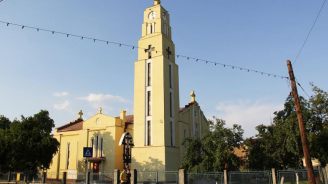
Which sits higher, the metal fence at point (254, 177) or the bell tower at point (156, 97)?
the bell tower at point (156, 97)

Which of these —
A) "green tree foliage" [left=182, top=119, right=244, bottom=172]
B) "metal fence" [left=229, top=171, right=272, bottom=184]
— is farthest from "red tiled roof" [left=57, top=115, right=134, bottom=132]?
"metal fence" [left=229, top=171, right=272, bottom=184]

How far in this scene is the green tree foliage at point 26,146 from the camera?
40969mm

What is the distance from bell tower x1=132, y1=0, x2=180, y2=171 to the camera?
41.9 metres

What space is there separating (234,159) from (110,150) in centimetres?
1812

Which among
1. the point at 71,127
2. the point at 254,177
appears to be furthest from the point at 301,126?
the point at 71,127

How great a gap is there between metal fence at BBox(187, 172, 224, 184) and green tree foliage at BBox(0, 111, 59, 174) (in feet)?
72.9

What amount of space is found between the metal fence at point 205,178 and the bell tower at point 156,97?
44.1ft

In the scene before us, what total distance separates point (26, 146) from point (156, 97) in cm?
Result: 1731

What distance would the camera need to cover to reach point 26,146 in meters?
41.5

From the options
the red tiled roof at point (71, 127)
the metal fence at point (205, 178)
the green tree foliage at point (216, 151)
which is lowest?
the metal fence at point (205, 178)

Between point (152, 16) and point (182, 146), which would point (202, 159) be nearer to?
point (182, 146)

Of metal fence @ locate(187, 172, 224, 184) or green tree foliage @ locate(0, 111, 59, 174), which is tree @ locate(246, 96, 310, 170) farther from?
green tree foliage @ locate(0, 111, 59, 174)

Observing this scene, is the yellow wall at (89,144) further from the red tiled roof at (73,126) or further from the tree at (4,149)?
the tree at (4,149)

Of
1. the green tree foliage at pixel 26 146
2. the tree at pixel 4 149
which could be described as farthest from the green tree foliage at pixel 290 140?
the tree at pixel 4 149
